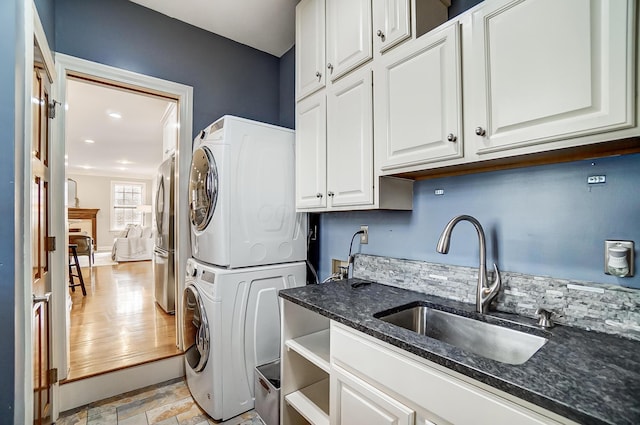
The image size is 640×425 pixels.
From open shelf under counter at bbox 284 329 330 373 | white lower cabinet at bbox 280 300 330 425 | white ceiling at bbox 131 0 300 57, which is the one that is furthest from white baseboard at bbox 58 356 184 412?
white ceiling at bbox 131 0 300 57

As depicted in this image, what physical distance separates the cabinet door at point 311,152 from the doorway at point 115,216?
1249 millimetres

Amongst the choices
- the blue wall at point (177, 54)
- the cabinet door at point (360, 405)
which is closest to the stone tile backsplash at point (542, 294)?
the cabinet door at point (360, 405)

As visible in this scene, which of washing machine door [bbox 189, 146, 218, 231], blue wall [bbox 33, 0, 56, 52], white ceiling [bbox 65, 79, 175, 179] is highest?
white ceiling [bbox 65, 79, 175, 179]

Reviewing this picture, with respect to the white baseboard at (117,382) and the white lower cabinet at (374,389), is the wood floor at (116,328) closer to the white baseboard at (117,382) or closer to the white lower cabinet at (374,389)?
the white baseboard at (117,382)

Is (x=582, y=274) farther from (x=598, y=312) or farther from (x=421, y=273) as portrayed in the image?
(x=421, y=273)

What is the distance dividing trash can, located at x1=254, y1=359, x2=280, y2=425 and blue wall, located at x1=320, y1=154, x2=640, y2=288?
1.05 m

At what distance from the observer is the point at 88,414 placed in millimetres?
1885

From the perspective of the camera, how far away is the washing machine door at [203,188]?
1.86 m

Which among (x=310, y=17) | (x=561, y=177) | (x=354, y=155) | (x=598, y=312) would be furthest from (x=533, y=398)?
(x=310, y=17)

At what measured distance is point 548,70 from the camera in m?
0.93

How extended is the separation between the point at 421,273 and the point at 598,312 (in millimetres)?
685

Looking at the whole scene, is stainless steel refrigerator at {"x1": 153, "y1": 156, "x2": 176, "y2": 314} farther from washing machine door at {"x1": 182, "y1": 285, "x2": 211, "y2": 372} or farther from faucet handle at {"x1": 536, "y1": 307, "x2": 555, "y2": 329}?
faucet handle at {"x1": 536, "y1": 307, "x2": 555, "y2": 329}

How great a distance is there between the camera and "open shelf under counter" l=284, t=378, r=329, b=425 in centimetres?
139

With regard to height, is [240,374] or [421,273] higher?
[421,273]
